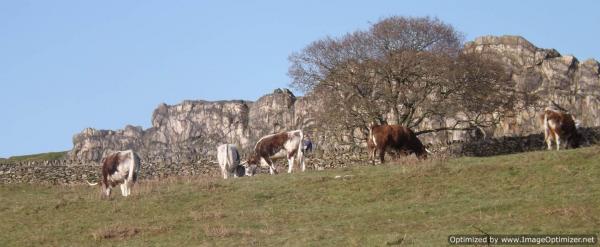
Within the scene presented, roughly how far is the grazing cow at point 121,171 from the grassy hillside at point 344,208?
81 cm

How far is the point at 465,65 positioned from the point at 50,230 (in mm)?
26356

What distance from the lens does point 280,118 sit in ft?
269

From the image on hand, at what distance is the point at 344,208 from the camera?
24344 mm

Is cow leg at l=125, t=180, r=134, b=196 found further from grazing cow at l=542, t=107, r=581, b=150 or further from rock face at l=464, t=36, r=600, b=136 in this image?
rock face at l=464, t=36, r=600, b=136

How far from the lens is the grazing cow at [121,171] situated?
31750 millimetres

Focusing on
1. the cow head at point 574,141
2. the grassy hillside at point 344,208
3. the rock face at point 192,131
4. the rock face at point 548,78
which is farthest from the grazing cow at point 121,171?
the rock face at point 192,131

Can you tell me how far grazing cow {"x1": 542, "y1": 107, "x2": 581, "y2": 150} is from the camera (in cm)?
3494

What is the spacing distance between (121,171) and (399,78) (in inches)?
706

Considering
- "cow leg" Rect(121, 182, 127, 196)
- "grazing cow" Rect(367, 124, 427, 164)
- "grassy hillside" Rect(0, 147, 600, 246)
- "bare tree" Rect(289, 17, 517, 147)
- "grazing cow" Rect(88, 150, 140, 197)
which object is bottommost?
"grassy hillside" Rect(0, 147, 600, 246)

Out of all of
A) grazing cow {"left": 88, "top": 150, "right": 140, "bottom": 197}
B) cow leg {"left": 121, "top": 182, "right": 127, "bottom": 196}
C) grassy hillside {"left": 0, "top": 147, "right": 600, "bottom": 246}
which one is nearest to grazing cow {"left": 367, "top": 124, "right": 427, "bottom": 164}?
grassy hillside {"left": 0, "top": 147, "right": 600, "bottom": 246}

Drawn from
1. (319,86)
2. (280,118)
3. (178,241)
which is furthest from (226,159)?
(280,118)

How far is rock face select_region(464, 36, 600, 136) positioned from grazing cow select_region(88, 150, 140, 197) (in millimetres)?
39051

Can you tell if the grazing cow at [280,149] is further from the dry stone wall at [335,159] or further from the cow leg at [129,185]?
the dry stone wall at [335,159]

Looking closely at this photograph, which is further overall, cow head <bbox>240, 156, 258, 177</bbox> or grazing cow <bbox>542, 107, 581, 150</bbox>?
cow head <bbox>240, 156, 258, 177</bbox>
